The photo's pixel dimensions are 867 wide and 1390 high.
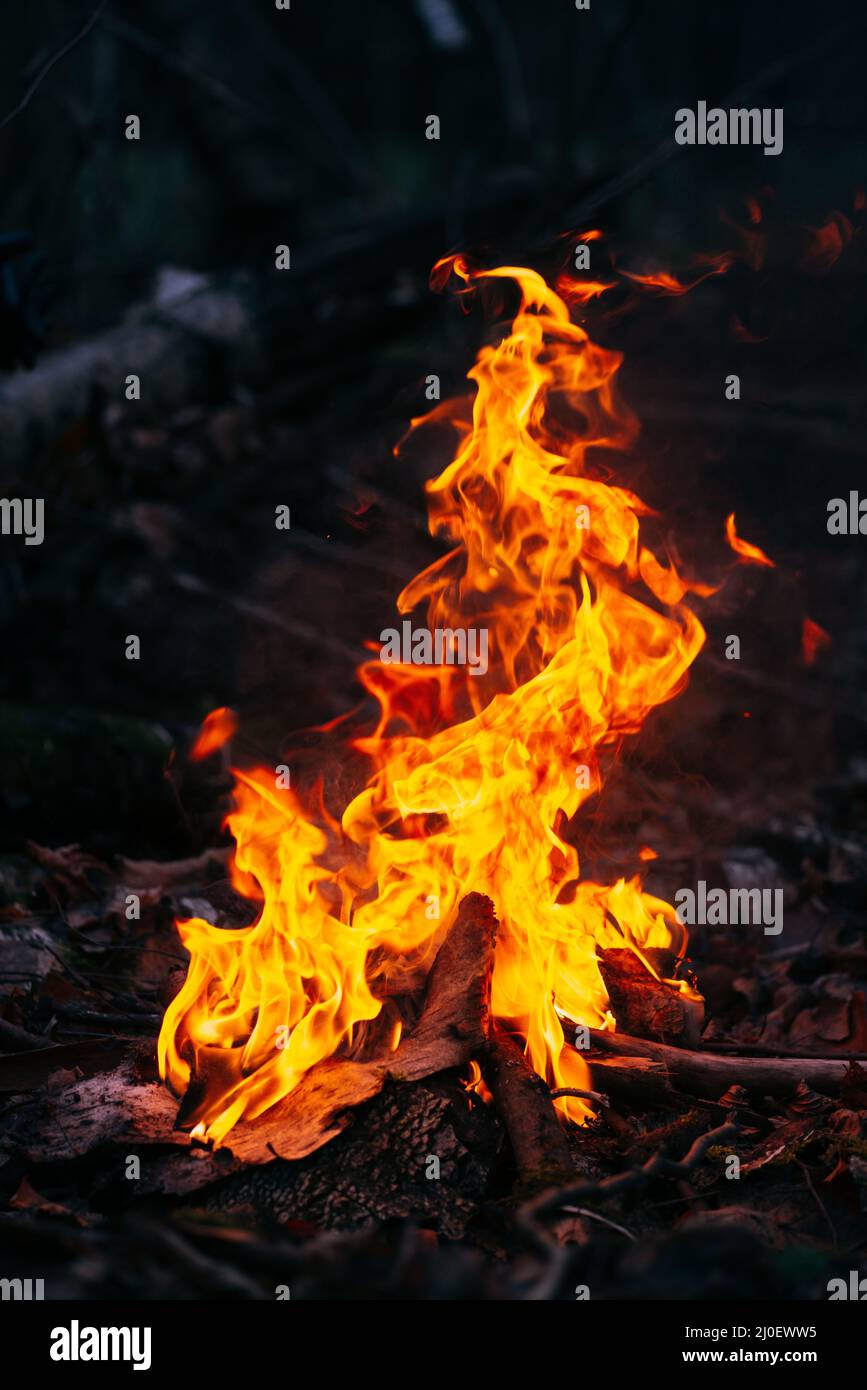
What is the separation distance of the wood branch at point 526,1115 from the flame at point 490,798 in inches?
9.0

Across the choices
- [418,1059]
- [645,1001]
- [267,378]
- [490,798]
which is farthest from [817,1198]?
[267,378]

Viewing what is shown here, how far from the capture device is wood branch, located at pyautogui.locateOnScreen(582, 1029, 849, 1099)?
11.9 ft

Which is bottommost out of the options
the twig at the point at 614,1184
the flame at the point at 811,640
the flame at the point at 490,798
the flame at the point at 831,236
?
the twig at the point at 614,1184

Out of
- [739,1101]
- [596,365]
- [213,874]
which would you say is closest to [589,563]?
[596,365]

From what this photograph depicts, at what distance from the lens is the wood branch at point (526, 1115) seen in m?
3.09

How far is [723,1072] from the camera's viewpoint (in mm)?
3637

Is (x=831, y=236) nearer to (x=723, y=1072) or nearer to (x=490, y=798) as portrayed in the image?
(x=490, y=798)

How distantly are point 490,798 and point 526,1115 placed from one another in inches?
44.3

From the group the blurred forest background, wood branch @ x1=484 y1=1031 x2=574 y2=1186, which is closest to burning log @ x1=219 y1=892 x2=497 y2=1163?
wood branch @ x1=484 y1=1031 x2=574 y2=1186

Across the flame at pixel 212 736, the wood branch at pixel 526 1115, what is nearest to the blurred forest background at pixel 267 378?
the flame at pixel 212 736

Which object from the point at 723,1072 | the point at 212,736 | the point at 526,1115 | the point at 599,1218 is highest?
the point at 212,736

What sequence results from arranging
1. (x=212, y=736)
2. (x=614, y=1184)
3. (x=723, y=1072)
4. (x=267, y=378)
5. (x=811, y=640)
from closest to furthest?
(x=614, y=1184)
(x=723, y=1072)
(x=212, y=736)
(x=811, y=640)
(x=267, y=378)

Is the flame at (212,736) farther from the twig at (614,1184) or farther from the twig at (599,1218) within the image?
the twig at (599,1218)

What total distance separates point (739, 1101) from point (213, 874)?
275 cm
